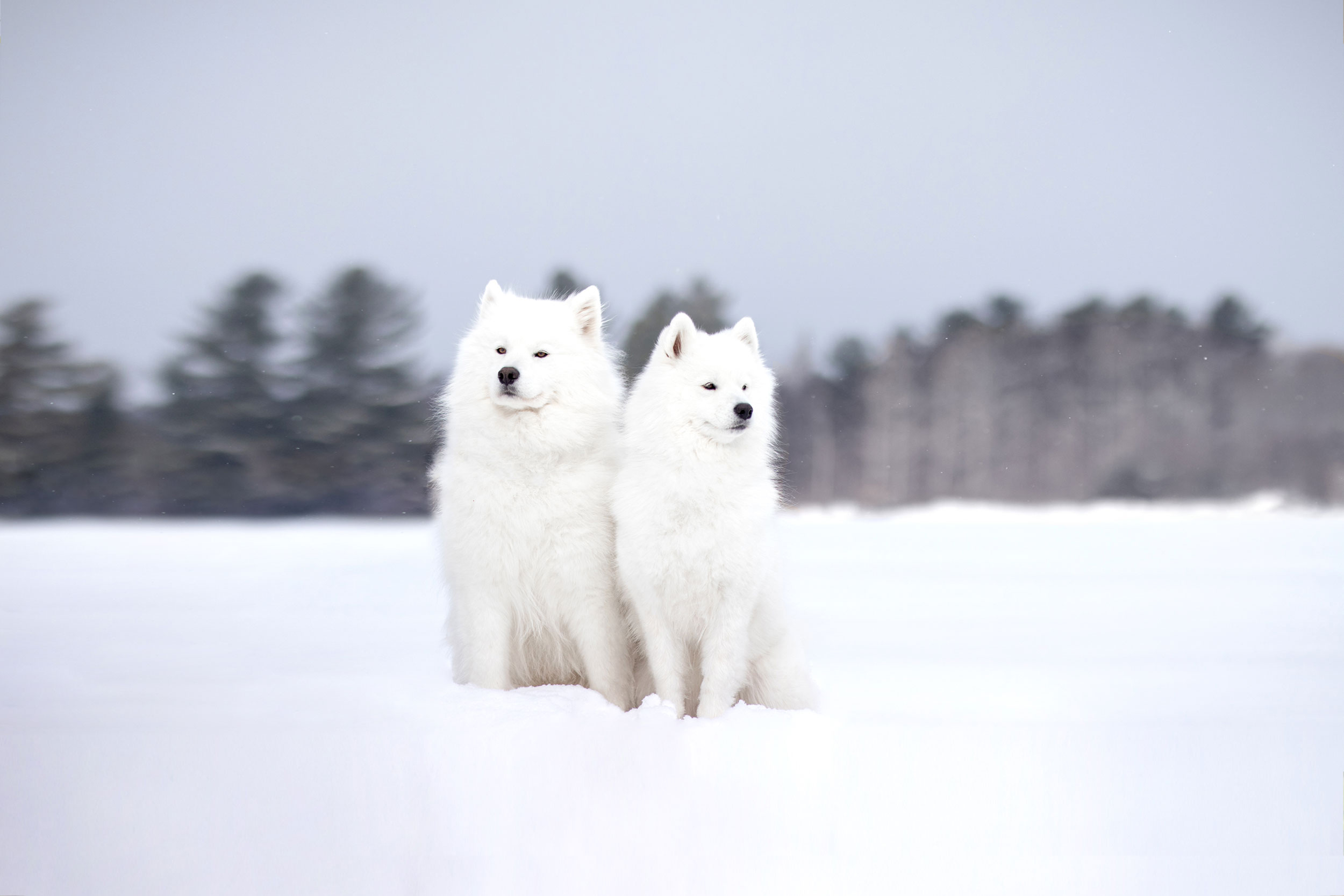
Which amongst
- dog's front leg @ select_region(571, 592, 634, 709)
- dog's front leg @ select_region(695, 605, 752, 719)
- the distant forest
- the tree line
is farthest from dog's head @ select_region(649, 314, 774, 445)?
the tree line

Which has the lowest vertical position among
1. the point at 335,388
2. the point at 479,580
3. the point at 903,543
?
the point at 903,543

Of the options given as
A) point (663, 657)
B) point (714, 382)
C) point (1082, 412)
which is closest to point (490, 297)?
point (714, 382)

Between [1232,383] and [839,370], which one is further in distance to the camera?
[1232,383]

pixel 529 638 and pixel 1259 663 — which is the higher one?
pixel 529 638

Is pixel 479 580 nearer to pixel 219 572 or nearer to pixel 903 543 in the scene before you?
pixel 219 572

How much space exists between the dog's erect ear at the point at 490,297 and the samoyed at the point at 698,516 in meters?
0.78

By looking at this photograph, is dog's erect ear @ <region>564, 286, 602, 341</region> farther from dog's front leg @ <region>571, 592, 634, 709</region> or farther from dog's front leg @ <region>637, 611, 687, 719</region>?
dog's front leg @ <region>637, 611, 687, 719</region>

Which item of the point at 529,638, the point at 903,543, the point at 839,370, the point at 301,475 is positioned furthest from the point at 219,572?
the point at 839,370

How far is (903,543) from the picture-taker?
42.8 ft

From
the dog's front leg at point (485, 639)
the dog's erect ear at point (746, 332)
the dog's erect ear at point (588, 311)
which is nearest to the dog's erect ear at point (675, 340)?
the dog's erect ear at point (746, 332)

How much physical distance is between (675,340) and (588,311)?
0.46 metres

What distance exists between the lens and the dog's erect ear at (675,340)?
3.70m

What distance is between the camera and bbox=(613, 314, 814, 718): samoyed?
11.7 ft

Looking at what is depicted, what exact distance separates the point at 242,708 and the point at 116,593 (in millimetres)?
5044
